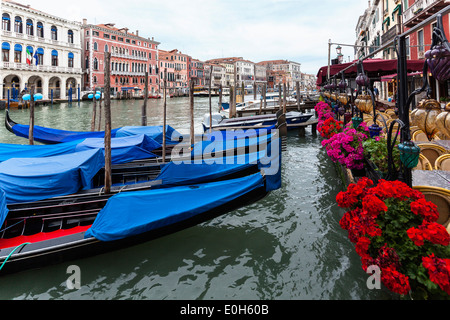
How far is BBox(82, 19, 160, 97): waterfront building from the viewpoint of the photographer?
3831cm

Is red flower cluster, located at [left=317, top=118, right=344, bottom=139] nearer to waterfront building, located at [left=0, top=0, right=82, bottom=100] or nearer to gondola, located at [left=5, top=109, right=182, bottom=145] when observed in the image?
gondola, located at [left=5, top=109, right=182, bottom=145]

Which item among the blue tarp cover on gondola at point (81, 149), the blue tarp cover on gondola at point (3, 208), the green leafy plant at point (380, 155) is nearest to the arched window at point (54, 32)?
the blue tarp cover on gondola at point (81, 149)

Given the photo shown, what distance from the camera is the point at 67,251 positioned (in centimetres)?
339

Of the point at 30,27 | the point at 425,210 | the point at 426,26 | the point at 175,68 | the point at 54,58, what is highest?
the point at 175,68

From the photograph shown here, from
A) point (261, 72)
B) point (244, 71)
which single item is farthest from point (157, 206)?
point (261, 72)

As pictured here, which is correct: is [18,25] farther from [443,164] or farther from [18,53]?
[443,164]

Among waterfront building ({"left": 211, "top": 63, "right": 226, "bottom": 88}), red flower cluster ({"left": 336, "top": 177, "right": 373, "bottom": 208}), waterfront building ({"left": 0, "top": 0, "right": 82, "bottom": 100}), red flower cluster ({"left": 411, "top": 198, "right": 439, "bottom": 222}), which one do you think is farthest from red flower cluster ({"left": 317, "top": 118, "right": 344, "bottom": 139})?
waterfront building ({"left": 211, "top": 63, "right": 226, "bottom": 88})

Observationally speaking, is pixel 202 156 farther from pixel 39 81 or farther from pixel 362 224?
pixel 39 81

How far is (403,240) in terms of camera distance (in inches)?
69.2

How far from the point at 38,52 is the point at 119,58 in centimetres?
1221

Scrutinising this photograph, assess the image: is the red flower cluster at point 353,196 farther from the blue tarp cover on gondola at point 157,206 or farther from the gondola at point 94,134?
the gondola at point 94,134

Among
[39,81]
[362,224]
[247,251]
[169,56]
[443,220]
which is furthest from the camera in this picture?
[169,56]

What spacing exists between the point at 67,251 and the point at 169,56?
184 ft
